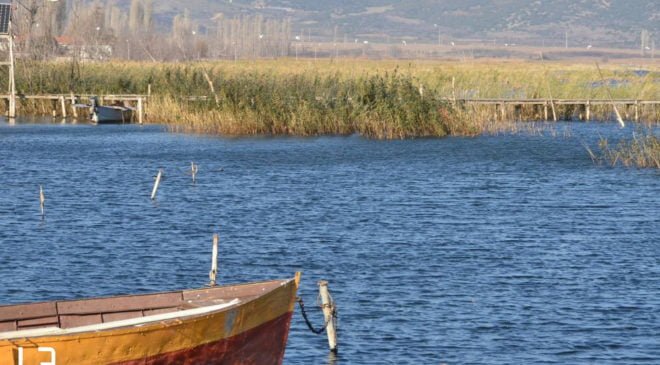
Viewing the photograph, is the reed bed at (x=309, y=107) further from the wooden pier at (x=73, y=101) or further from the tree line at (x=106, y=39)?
the tree line at (x=106, y=39)

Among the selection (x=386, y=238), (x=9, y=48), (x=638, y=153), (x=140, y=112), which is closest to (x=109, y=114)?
(x=140, y=112)

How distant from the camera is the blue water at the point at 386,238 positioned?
19.1m

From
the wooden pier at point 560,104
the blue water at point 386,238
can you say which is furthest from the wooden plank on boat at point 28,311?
the wooden pier at point 560,104

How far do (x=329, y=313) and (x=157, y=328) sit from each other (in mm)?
4078

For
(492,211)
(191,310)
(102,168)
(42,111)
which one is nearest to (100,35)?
(42,111)

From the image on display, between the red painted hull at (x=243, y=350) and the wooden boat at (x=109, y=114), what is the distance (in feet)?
162

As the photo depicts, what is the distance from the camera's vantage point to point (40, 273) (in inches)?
913

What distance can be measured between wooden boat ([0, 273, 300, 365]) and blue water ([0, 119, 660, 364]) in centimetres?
241

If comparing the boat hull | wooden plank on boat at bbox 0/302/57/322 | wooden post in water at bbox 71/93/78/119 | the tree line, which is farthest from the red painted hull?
the tree line

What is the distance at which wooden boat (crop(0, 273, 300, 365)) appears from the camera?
43.5 ft

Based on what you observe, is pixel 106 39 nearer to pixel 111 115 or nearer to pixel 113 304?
pixel 111 115

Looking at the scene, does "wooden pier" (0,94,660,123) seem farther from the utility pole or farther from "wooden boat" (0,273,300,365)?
"wooden boat" (0,273,300,365)

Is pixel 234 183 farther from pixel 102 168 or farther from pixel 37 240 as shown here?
pixel 37 240

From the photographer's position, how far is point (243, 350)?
1483 cm
